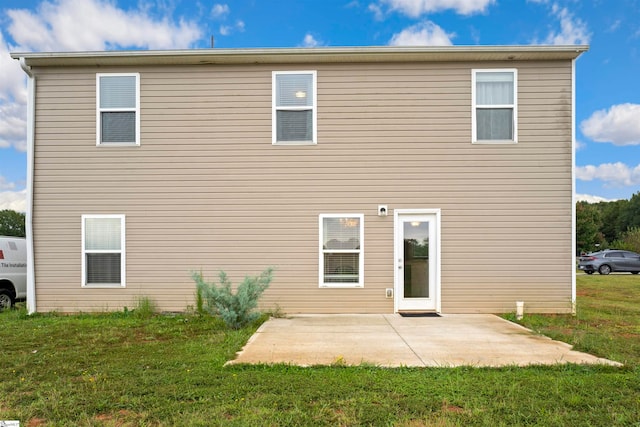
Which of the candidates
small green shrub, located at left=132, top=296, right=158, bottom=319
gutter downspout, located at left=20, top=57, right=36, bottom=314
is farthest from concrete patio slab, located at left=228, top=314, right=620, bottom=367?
Result: gutter downspout, located at left=20, top=57, right=36, bottom=314

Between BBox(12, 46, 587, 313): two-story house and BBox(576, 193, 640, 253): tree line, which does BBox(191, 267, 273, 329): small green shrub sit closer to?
BBox(12, 46, 587, 313): two-story house

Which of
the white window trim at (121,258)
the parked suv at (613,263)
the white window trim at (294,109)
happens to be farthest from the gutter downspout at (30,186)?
the parked suv at (613,263)

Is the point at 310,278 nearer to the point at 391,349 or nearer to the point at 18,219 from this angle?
the point at 391,349

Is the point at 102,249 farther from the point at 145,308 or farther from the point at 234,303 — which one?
the point at 234,303

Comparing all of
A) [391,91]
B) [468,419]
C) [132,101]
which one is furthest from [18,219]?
[468,419]

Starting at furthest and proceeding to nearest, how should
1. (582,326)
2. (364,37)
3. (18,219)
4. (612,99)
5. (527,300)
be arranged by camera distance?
(18,219) → (612,99) → (364,37) → (527,300) → (582,326)

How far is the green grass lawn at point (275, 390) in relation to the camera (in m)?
3.04

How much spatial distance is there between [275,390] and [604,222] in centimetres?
7287

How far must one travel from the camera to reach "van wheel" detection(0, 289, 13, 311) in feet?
26.6

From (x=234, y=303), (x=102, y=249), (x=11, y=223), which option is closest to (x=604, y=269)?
(x=234, y=303)

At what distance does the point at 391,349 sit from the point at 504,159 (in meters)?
4.69

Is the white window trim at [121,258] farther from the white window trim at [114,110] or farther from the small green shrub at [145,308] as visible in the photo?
the white window trim at [114,110]

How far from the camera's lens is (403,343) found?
5.22 meters

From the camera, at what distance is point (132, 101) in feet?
24.8
